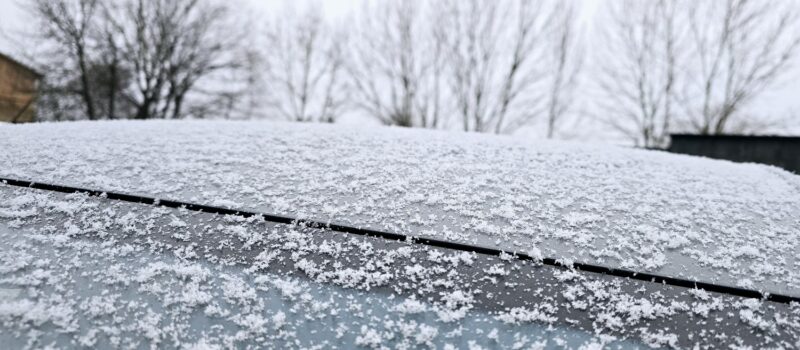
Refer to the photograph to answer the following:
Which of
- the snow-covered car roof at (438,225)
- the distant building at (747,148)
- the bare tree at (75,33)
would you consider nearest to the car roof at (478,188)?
the snow-covered car roof at (438,225)

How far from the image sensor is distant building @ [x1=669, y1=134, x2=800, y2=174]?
15.3 ft

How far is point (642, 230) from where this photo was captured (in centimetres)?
76

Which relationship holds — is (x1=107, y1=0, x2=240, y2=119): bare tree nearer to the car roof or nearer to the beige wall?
the beige wall

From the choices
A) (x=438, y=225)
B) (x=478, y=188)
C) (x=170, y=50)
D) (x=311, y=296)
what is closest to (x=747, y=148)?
(x=478, y=188)

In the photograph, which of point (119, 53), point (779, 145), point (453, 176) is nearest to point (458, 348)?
point (453, 176)

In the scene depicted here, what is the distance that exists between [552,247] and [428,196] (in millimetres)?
256

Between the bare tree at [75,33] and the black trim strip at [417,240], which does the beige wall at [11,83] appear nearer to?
the bare tree at [75,33]

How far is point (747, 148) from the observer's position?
5086 mm

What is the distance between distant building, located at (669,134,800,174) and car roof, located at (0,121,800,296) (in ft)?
15.9

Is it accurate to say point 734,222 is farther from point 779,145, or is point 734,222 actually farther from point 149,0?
point 149,0

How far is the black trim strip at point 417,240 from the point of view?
629 mm

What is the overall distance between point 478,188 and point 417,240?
24 centimetres

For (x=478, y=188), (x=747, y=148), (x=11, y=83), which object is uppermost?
(x=11, y=83)

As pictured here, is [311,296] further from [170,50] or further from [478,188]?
[170,50]
